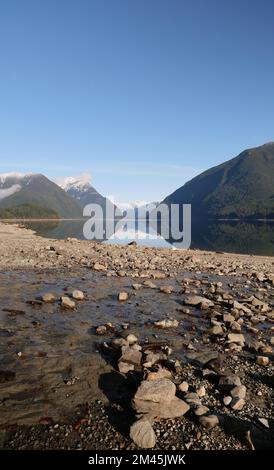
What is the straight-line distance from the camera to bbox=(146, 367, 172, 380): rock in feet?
33.3

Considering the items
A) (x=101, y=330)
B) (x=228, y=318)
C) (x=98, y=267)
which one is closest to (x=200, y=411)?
(x=101, y=330)

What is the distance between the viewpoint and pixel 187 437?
8.19m

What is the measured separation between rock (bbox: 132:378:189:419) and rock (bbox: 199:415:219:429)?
0.50 metres

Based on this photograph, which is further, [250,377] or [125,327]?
[125,327]

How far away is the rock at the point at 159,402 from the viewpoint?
8.84 m

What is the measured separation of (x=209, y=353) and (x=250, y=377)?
201cm

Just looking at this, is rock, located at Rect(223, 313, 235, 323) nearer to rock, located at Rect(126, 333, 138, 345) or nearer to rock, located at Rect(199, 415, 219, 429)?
rock, located at Rect(126, 333, 138, 345)

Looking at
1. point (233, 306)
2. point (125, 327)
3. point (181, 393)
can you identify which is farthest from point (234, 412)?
point (233, 306)

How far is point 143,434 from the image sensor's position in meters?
7.93

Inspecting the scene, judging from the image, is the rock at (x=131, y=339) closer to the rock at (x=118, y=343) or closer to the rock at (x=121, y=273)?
the rock at (x=118, y=343)

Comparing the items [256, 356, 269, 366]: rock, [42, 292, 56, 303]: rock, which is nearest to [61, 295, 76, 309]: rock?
[42, 292, 56, 303]: rock

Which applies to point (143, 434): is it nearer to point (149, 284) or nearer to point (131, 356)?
point (131, 356)

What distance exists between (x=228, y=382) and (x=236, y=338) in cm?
391
